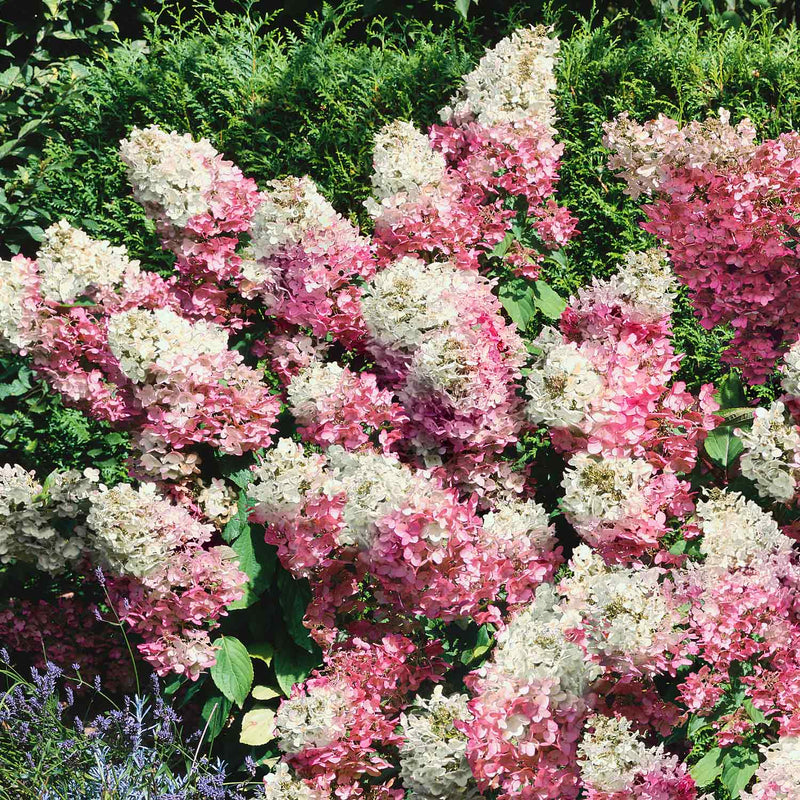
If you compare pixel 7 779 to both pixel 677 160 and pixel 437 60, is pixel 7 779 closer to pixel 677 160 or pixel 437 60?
pixel 677 160

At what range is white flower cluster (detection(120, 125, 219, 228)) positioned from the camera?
2.92m

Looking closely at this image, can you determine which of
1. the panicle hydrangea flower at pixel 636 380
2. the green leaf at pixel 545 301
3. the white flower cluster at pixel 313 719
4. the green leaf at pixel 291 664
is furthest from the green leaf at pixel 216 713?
the green leaf at pixel 545 301

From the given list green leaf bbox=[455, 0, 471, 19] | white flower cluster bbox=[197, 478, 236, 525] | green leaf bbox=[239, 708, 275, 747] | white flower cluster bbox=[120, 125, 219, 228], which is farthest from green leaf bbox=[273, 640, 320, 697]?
green leaf bbox=[455, 0, 471, 19]

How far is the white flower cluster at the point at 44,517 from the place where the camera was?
10.3ft

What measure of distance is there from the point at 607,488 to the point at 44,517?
1787 millimetres

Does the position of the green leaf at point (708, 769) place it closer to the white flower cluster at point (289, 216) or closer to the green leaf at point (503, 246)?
the green leaf at point (503, 246)

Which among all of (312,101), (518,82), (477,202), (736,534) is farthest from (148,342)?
(312,101)

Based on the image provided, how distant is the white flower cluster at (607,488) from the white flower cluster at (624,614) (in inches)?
6.0

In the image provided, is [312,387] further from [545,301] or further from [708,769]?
[708,769]

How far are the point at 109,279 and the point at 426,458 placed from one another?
1055 millimetres

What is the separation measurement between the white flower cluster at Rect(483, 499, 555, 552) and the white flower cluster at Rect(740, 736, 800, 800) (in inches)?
31.4

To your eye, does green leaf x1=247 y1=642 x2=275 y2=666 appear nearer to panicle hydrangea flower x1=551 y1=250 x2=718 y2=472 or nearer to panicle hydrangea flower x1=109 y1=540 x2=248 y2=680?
panicle hydrangea flower x1=109 y1=540 x2=248 y2=680

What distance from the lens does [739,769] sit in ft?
7.91

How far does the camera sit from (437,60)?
14.7 feet
